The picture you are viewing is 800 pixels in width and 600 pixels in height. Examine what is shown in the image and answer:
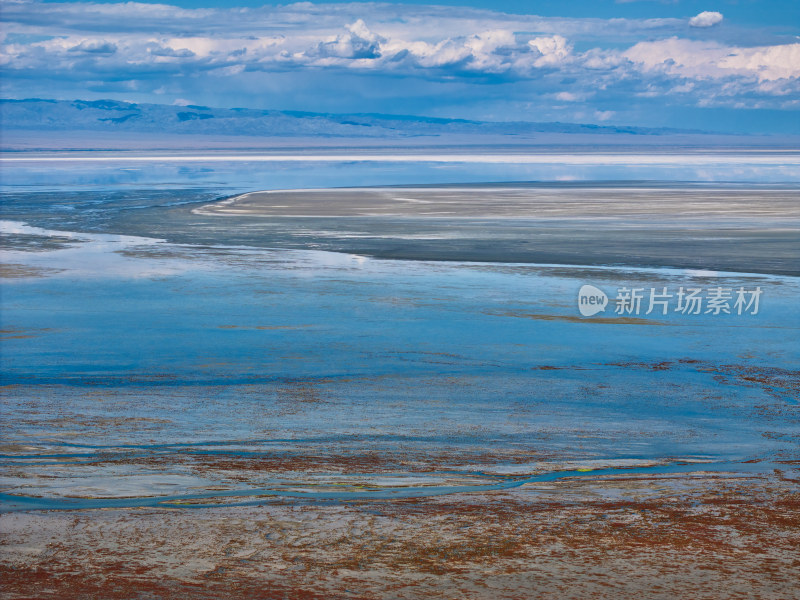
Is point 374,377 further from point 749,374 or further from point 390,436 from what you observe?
point 749,374

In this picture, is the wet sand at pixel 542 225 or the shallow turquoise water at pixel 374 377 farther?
the wet sand at pixel 542 225

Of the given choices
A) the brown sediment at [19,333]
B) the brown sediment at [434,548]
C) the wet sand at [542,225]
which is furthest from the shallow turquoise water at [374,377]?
the wet sand at [542,225]

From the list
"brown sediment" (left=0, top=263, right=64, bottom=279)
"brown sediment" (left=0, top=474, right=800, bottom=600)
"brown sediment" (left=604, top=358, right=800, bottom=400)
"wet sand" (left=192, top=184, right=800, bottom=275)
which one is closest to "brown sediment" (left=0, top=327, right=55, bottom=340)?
"brown sediment" (left=0, top=263, right=64, bottom=279)

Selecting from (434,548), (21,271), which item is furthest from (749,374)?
(21,271)

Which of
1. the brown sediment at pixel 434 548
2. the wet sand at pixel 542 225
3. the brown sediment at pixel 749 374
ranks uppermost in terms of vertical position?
the wet sand at pixel 542 225

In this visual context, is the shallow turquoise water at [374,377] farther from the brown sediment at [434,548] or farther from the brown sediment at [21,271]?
the brown sediment at [434,548]

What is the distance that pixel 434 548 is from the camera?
12.9 feet

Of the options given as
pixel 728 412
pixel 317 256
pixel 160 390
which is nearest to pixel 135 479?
pixel 160 390

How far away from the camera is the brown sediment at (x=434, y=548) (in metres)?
3.53

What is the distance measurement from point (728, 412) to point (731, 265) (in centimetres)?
817

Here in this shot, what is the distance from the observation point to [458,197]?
97.3ft

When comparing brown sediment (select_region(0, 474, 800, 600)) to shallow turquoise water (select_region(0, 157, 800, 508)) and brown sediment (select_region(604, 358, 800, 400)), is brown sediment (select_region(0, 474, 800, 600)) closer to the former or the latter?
shallow turquoise water (select_region(0, 157, 800, 508))

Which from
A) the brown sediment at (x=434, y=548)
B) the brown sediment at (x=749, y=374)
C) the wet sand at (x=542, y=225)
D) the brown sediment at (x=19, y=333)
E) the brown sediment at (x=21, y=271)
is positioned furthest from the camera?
the wet sand at (x=542, y=225)

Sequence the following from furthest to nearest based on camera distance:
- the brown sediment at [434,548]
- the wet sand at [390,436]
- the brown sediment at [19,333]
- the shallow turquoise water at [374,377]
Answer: the brown sediment at [19,333], the shallow turquoise water at [374,377], the wet sand at [390,436], the brown sediment at [434,548]
